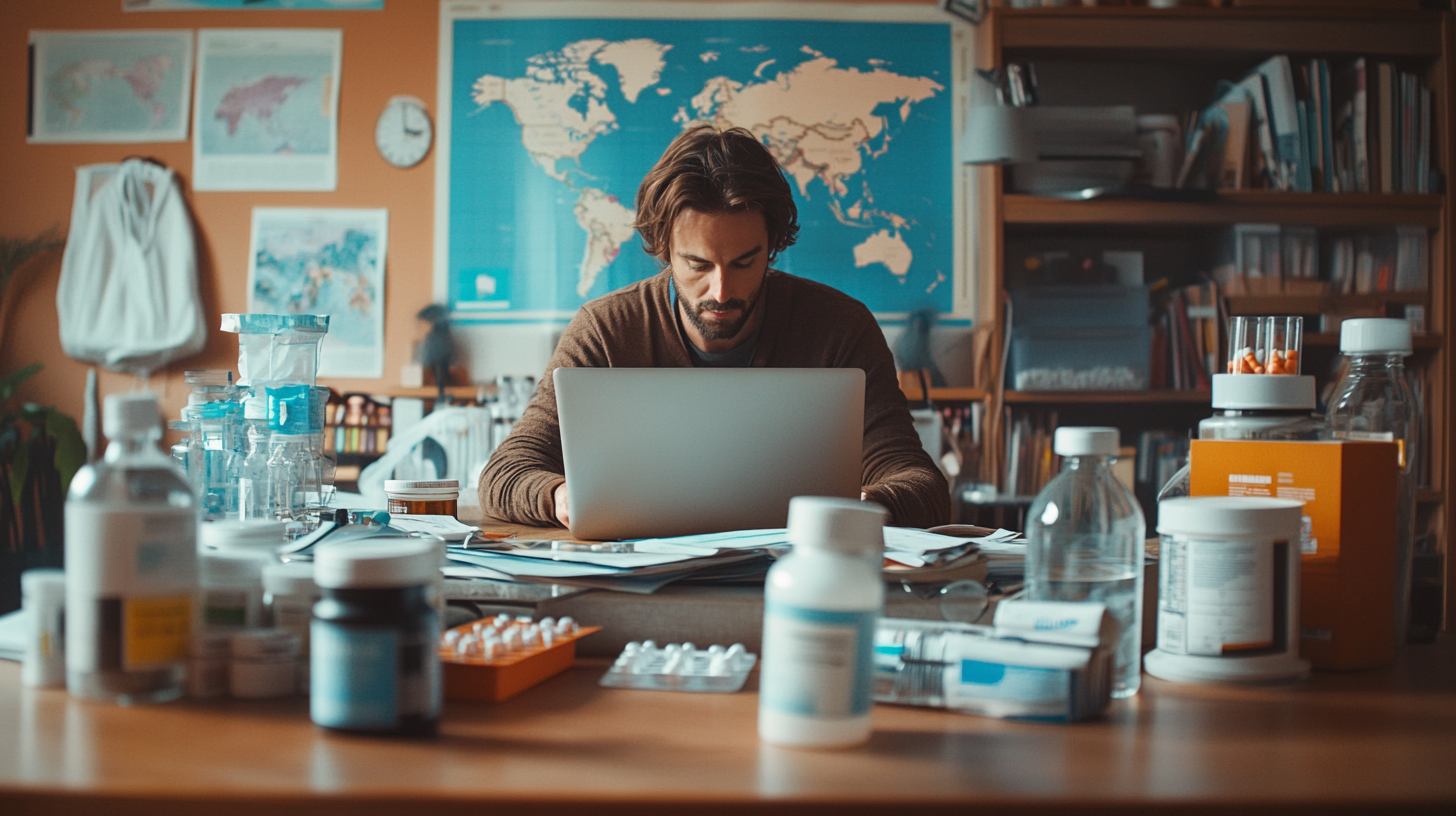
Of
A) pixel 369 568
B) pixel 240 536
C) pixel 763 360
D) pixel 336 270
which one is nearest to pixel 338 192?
pixel 336 270

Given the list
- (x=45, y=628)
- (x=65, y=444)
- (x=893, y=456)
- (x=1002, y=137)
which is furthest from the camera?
(x=65, y=444)

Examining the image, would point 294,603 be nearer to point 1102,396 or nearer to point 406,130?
point 1102,396

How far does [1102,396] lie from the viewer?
301 centimetres

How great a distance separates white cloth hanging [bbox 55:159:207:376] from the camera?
3291 millimetres

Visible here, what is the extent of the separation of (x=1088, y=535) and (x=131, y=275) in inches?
136

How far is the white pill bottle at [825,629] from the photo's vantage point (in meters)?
0.56

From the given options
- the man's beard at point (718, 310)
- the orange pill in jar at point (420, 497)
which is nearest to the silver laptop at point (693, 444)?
the orange pill in jar at point (420, 497)

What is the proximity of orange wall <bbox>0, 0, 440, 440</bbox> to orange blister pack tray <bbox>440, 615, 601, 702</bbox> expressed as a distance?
2.78 m

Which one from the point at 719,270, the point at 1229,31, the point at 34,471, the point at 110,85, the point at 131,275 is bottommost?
the point at 34,471

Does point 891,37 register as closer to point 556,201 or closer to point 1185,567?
point 556,201

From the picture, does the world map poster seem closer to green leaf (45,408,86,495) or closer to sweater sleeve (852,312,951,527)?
green leaf (45,408,86,495)

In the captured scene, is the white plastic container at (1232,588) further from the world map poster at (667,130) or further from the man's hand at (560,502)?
the world map poster at (667,130)

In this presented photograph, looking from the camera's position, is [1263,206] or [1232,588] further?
[1263,206]

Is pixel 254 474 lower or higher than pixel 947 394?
lower
